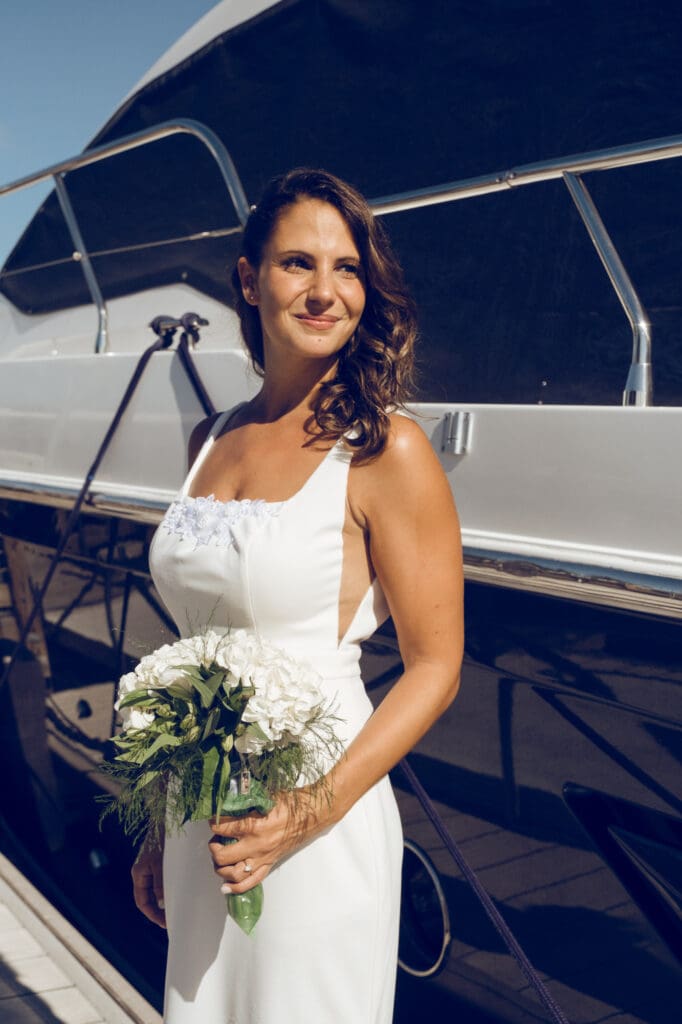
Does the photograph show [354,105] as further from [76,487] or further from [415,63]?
[76,487]

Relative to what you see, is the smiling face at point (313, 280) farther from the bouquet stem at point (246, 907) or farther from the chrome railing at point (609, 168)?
the bouquet stem at point (246, 907)

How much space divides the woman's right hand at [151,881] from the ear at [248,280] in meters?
0.94

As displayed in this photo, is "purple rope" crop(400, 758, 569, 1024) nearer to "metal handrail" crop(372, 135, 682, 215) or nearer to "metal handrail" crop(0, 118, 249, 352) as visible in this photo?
"metal handrail" crop(372, 135, 682, 215)

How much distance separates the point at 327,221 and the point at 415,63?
2.05 meters

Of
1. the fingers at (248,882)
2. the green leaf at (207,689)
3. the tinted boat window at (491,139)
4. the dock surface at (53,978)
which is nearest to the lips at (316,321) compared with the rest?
the green leaf at (207,689)

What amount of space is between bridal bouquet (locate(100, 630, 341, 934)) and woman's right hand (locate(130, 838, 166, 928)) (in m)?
0.38

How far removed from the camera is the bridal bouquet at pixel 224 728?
4.00 ft

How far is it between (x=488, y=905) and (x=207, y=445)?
3.41ft

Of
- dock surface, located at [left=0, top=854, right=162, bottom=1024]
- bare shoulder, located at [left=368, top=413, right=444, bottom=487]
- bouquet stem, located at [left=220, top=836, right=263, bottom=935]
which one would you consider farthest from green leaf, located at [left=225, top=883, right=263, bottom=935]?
dock surface, located at [left=0, top=854, right=162, bottom=1024]

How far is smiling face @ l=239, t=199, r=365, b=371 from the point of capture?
4.84 feet

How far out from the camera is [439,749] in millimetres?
1955

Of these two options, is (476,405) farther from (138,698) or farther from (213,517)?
(138,698)

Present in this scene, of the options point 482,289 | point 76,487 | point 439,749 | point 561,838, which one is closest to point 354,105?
point 482,289

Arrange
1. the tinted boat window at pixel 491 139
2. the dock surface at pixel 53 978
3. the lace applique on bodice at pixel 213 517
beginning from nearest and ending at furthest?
the lace applique on bodice at pixel 213 517, the dock surface at pixel 53 978, the tinted boat window at pixel 491 139
